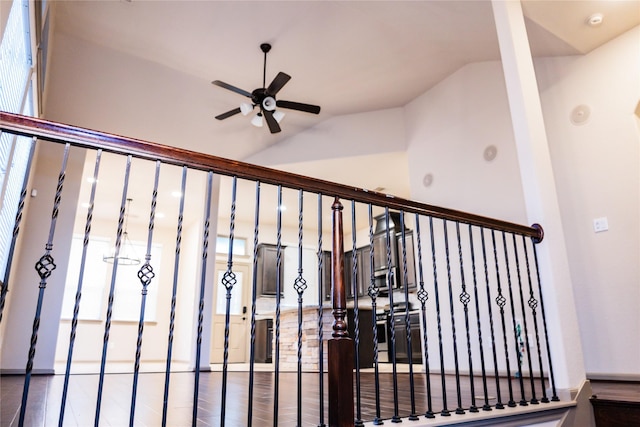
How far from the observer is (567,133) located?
392cm

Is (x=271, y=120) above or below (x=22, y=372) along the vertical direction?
above

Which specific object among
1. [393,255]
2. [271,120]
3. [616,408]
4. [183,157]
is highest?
[271,120]

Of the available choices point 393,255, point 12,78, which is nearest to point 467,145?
point 393,255

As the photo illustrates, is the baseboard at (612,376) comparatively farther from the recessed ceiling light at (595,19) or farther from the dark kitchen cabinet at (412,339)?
the recessed ceiling light at (595,19)

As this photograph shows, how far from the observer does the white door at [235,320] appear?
855 cm

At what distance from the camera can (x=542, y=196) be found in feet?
9.12

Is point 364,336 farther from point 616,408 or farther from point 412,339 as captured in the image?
point 616,408

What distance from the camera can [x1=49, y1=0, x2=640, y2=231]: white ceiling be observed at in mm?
3688

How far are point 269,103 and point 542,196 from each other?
2.68 metres

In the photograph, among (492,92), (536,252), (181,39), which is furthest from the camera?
(492,92)

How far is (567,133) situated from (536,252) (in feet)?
6.03

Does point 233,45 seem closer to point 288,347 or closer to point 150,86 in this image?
point 150,86

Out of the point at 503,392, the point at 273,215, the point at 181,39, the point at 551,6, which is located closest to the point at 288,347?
the point at 273,215

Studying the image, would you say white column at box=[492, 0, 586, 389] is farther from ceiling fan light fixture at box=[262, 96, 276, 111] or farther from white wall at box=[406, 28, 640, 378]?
ceiling fan light fixture at box=[262, 96, 276, 111]
